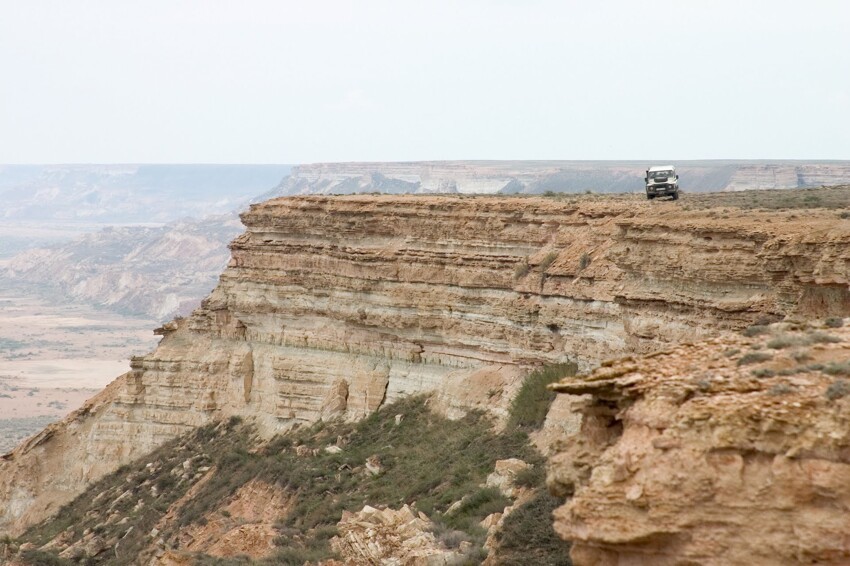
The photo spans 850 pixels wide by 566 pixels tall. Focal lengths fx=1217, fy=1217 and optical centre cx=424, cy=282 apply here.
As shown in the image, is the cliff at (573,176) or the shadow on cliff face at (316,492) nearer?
the shadow on cliff face at (316,492)

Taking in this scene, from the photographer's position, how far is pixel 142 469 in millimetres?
40156

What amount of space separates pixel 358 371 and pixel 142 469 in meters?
8.89

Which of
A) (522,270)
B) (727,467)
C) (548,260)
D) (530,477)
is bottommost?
(530,477)

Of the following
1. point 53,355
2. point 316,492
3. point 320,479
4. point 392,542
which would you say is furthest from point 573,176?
point 392,542

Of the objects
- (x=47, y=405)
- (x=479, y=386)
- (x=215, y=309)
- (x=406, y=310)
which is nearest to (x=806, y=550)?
(x=479, y=386)

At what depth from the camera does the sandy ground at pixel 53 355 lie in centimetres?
10319

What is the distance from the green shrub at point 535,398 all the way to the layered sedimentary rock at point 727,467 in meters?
16.5

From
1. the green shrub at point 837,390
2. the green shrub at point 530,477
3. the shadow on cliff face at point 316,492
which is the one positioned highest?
the green shrub at point 837,390

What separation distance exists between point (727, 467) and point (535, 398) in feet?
60.3

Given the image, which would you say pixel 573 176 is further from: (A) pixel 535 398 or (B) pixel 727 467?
(B) pixel 727 467

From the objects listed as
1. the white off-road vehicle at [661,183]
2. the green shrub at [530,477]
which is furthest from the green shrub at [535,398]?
the white off-road vehicle at [661,183]

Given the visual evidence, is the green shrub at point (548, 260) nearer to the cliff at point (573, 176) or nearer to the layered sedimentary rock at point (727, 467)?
the layered sedimentary rock at point (727, 467)

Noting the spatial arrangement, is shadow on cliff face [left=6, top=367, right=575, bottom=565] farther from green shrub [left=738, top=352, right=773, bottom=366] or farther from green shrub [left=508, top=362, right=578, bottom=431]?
green shrub [left=738, top=352, right=773, bottom=366]

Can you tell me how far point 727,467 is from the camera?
10711mm
